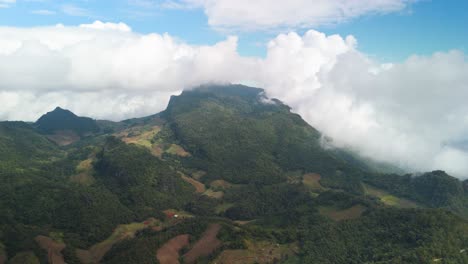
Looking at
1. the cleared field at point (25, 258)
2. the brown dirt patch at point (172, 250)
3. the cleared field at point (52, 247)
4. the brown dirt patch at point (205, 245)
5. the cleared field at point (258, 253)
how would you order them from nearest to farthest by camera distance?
the cleared field at point (25, 258) < the cleared field at point (258, 253) < the cleared field at point (52, 247) < the brown dirt patch at point (172, 250) < the brown dirt patch at point (205, 245)

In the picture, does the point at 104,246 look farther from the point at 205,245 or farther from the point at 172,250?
the point at 205,245

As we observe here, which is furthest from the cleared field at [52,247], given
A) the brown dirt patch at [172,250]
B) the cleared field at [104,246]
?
the brown dirt patch at [172,250]

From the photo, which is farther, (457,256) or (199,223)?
(199,223)

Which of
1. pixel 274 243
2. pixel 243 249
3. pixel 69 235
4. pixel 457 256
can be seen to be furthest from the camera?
pixel 69 235

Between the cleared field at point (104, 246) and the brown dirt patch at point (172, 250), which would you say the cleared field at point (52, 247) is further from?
the brown dirt patch at point (172, 250)

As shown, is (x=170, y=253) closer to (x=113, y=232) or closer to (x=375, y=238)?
(x=113, y=232)

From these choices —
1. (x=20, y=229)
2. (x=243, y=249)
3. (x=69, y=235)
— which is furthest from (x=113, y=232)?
(x=243, y=249)
